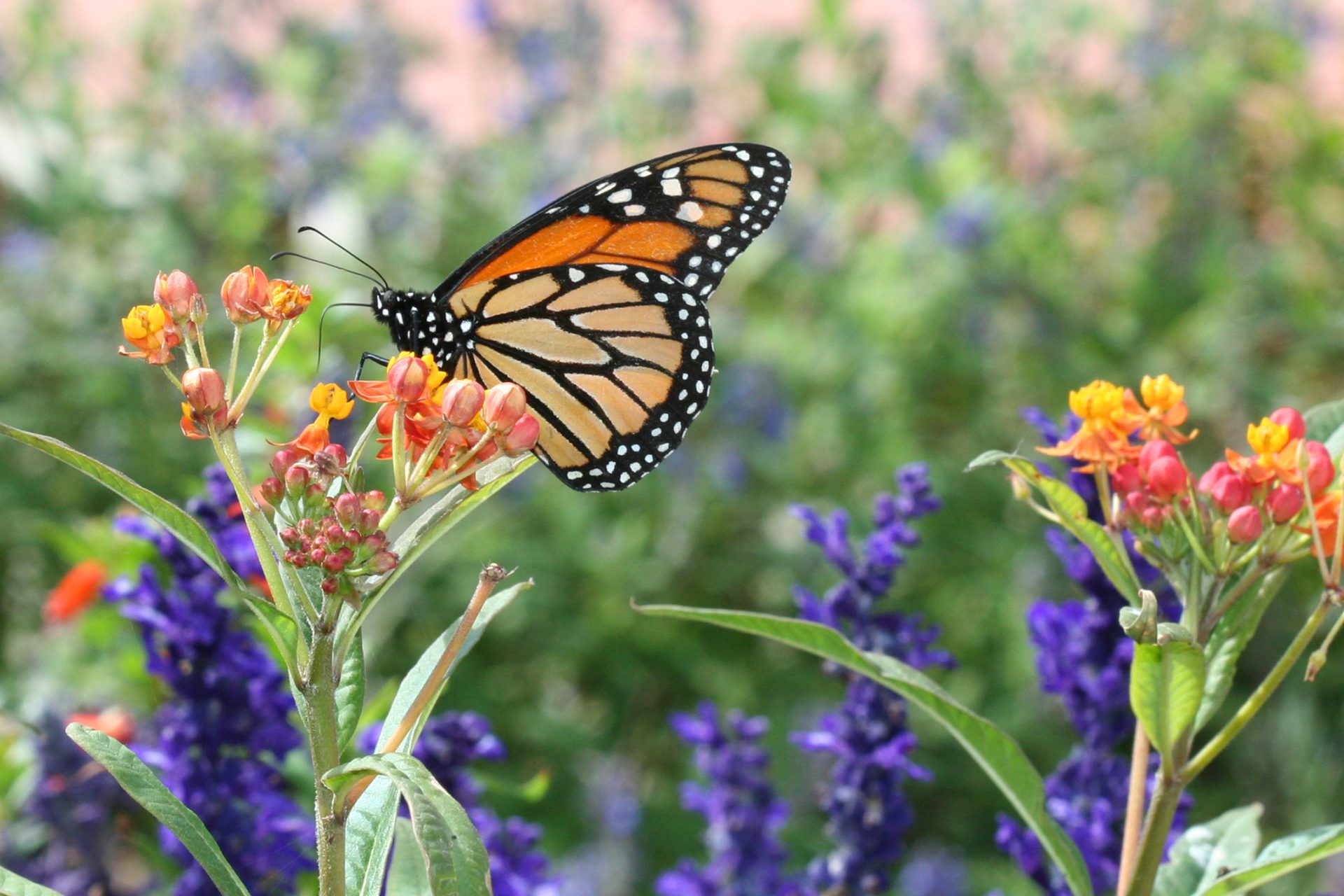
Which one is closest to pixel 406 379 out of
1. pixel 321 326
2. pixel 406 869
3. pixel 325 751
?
pixel 325 751

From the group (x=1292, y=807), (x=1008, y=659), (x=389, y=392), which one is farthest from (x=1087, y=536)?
(x=1292, y=807)

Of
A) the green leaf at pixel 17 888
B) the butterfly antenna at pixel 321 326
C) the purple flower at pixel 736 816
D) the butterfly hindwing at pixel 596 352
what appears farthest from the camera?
the butterfly hindwing at pixel 596 352

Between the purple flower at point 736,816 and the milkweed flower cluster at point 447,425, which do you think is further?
the purple flower at point 736,816

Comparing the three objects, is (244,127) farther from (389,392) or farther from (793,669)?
(389,392)

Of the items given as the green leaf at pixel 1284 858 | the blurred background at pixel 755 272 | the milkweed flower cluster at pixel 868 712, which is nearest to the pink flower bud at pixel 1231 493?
the green leaf at pixel 1284 858

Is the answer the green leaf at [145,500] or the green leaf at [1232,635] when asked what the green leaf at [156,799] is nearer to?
the green leaf at [145,500]

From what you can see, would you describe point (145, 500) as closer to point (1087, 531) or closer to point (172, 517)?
point (172, 517)

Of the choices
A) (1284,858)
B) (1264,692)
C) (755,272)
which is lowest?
(1284,858)
